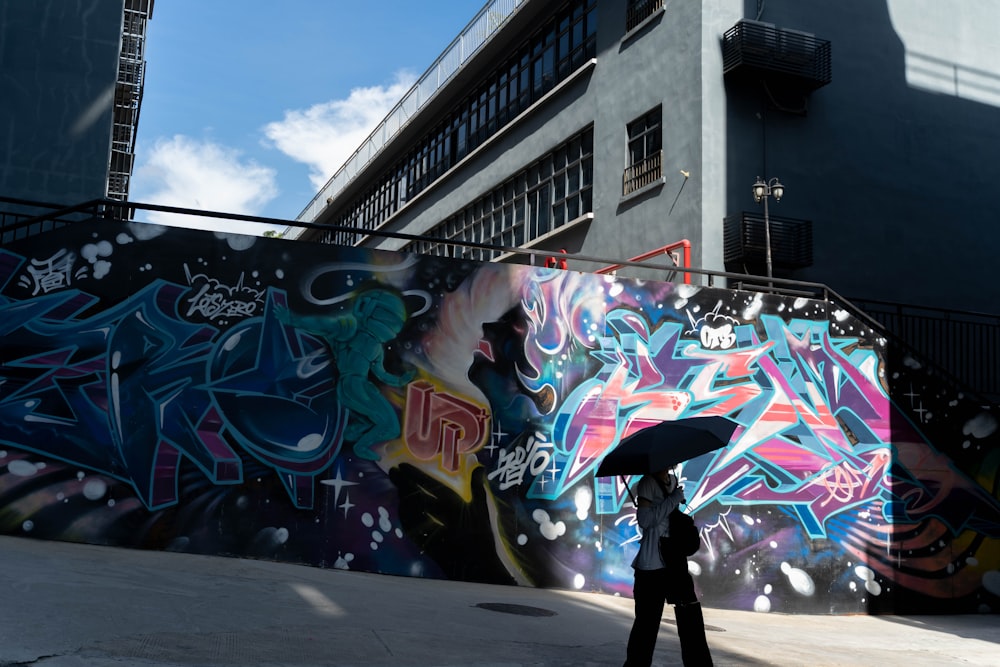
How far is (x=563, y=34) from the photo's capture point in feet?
80.5

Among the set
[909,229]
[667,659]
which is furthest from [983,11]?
[667,659]

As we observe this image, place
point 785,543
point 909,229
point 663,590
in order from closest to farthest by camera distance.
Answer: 1. point 663,590
2. point 785,543
3. point 909,229

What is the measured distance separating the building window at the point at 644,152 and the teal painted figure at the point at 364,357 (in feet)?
32.3

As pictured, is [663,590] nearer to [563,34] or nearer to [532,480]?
[532,480]

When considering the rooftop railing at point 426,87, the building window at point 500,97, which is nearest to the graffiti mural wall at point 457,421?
the building window at point 500,97

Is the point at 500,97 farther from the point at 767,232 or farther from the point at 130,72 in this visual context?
the point at 767,232

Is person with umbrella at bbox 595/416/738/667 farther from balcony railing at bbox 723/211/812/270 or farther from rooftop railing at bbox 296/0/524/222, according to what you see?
rooftop railing at bbox 296/0/524/222

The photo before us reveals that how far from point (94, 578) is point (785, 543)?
9.05 metres

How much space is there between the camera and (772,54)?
738 inches

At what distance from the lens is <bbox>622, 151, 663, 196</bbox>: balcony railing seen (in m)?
20.0

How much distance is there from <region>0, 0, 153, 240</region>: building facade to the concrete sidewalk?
6.75 metres

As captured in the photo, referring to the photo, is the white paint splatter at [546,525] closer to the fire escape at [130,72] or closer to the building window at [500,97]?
the building window at [500,97]

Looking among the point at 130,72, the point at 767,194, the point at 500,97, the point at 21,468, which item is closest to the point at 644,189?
the point at 767,194

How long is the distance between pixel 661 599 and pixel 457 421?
599 centimetres
